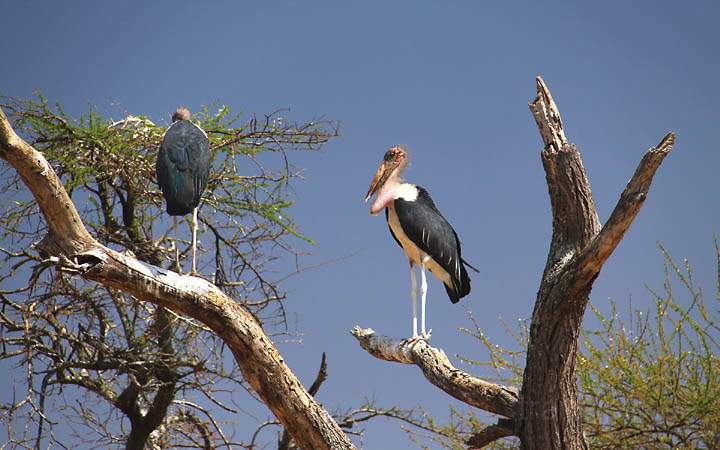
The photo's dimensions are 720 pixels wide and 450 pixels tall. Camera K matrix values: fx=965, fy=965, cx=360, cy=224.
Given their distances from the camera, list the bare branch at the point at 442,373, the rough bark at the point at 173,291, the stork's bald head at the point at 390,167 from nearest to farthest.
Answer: the rough bark at the point at 173,291, the bare branch at the point at 442,373, the stork's bald head at the point at 390,167

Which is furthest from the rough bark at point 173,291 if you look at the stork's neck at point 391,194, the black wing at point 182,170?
the stork's neck at point 391,194

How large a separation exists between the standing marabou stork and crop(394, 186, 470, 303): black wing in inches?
48.2

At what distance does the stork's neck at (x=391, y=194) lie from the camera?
6.00 meters

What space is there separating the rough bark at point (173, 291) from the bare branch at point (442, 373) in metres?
0.60

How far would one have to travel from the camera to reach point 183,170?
219 inches

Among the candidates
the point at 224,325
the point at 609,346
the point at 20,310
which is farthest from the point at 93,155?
the point at 609,346

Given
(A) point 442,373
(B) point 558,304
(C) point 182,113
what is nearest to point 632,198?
(B) point 558,304

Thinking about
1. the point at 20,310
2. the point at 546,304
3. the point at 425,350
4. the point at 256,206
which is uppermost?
the point at 256,206

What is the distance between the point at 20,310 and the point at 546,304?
175 inches

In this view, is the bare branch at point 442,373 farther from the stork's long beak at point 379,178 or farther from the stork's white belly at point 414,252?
the stork's long beak at point 379,178

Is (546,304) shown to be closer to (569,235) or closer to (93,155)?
(569,235)

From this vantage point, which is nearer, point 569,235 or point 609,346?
point 569,235

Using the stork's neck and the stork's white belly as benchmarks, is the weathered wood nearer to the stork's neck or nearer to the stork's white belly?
the stork's white belly

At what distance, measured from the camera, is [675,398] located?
603 centimetres
